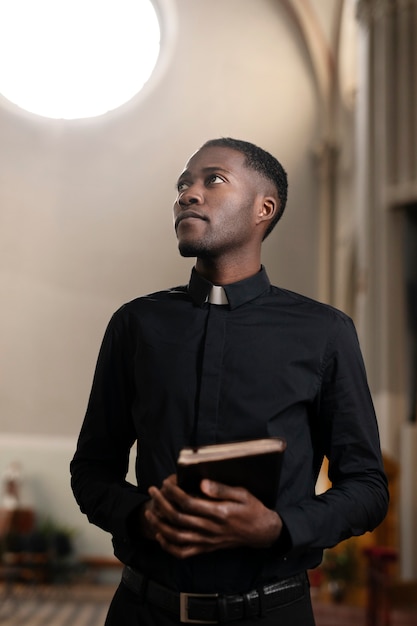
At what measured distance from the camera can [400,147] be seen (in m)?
8.81

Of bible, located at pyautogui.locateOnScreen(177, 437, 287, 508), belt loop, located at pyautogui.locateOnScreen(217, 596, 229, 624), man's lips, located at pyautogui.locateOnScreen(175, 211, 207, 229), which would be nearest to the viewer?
bible, located at pyautogui.locateOnScreen(177, 437, 287, 508)

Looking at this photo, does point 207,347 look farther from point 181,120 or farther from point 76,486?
point 181,120

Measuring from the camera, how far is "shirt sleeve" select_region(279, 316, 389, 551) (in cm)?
165

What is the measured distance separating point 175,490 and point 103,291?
1060cm

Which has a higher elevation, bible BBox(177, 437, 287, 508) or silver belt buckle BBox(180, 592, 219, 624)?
bible BBox(177, 437, 287, 508)

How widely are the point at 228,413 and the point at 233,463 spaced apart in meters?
0.24

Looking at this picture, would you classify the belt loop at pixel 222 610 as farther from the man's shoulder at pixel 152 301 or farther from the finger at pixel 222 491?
the man's shoulder at pixel 152 301

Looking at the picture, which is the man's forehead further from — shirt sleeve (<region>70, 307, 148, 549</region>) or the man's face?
shirt sleeve (<region>70, 307, 148, 549</region>)

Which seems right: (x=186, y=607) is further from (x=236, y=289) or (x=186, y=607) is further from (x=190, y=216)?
(x=190, y=216)

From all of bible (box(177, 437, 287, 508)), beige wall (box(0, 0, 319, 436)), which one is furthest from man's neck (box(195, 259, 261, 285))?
beige wall (box(0, 0, 319, 436))

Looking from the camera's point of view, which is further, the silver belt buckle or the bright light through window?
the bright light through window

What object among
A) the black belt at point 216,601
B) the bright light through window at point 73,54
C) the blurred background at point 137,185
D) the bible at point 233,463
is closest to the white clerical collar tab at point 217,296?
the bible at point 233,463

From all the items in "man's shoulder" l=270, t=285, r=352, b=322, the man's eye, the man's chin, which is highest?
the man's eye

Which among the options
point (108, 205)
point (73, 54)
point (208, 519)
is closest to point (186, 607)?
point (208, 519)
